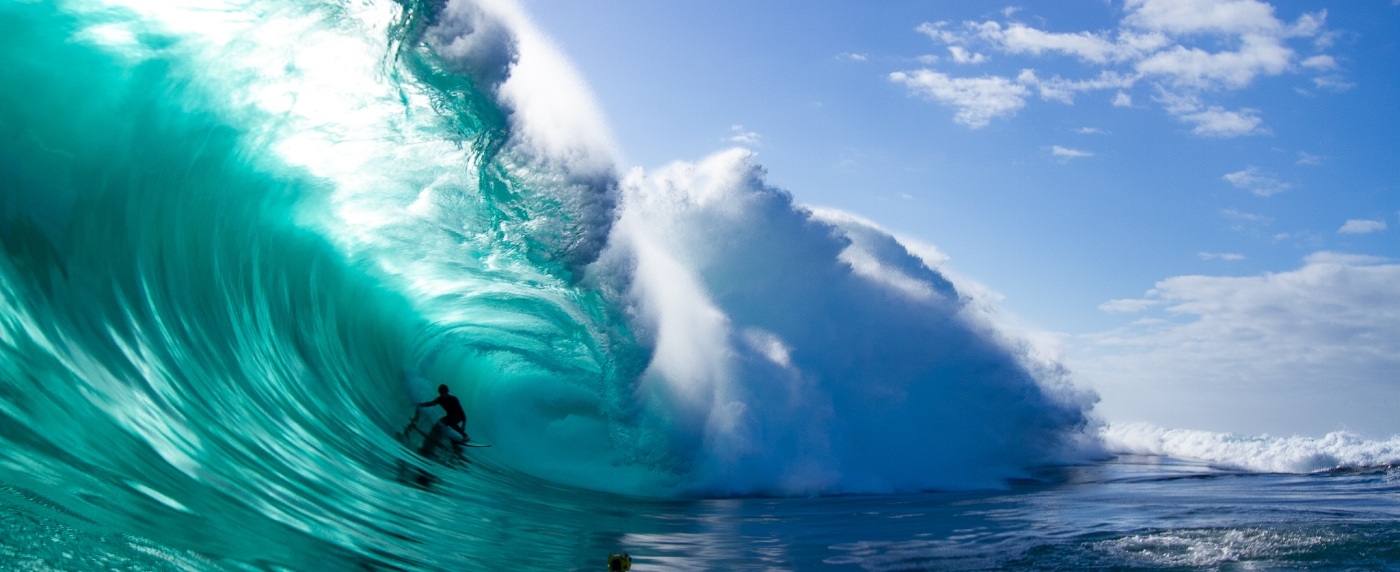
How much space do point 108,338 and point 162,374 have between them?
36cm

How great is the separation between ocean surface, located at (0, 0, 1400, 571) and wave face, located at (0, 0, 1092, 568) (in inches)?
1.3

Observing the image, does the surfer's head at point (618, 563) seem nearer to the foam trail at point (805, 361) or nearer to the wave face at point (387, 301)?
the wave face at point (387, 301)

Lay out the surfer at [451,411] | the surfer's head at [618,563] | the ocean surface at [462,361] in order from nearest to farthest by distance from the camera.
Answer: the surfer's head at [618,563] → the ocean surface at [462,361] → the surfer at [451,411]

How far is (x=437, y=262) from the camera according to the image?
40.3ft

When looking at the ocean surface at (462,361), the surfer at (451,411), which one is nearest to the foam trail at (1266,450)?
the ocean surface at (462,361)

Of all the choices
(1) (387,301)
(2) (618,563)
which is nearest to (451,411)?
(1) (387,301)

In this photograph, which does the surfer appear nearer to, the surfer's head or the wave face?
the wave face

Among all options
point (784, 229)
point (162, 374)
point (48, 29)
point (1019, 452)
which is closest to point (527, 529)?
point (162, 374)

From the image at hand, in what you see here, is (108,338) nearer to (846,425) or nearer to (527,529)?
(527,529)

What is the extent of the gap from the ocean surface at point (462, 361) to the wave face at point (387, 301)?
3 cm

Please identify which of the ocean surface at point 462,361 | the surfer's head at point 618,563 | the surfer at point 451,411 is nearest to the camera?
the surfer's head at point 618,563

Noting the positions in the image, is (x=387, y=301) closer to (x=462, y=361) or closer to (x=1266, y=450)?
(x=462, y=361)

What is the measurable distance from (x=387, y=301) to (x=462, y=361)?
217 centimetres

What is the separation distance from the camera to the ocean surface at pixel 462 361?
4180 mm
